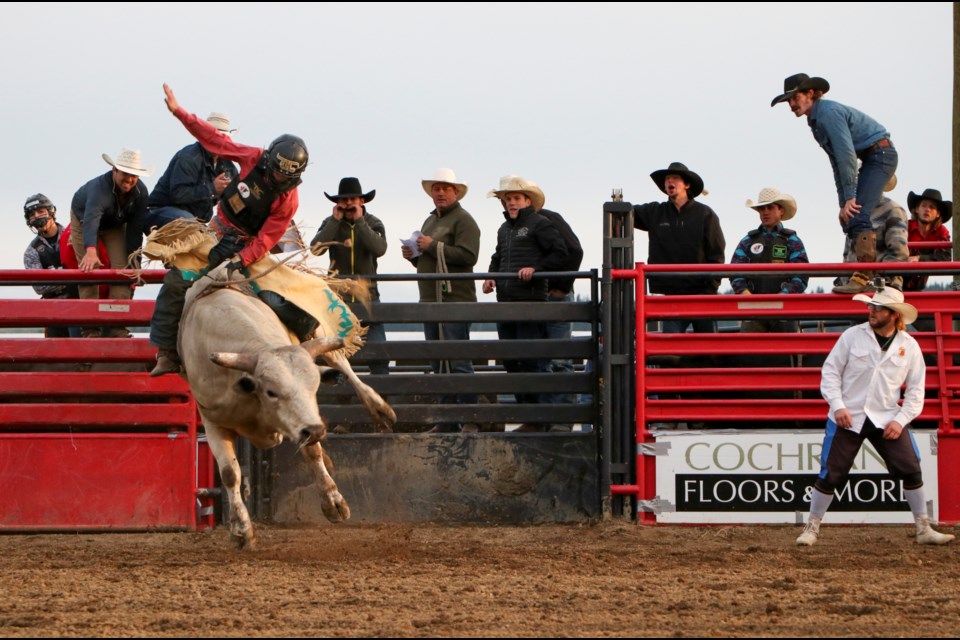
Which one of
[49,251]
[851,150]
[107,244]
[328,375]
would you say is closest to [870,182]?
[851,150]

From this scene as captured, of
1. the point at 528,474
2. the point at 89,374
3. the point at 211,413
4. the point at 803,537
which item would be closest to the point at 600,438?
the point at 528,474

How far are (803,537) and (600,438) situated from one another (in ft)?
5.85

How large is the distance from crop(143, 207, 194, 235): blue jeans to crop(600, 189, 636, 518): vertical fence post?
10.9 ft

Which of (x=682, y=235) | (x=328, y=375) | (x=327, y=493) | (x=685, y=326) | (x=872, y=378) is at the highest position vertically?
(x=682, y=235)

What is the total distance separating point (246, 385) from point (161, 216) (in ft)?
10.00

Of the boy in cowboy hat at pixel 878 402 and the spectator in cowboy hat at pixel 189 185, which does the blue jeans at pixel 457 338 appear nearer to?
the spectator in cowboy hat at pixel 189 185

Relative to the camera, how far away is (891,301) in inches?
328

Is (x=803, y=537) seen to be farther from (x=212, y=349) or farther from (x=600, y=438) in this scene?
(x=212, y=349)

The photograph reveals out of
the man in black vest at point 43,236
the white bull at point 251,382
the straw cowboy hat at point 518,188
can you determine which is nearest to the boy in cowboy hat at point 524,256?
the straw cowboy hat at point 518,188

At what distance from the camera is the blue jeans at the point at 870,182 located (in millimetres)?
9586

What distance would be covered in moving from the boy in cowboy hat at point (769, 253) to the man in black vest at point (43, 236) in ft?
18.3

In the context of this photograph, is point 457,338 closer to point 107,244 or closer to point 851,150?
point 107,244

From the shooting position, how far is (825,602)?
6.11 meters

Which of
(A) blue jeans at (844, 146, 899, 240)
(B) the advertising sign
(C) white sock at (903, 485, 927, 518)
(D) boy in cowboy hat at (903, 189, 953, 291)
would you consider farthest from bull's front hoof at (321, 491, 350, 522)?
(D) boy in cowboy hat at (903, 189, 953, 291)
